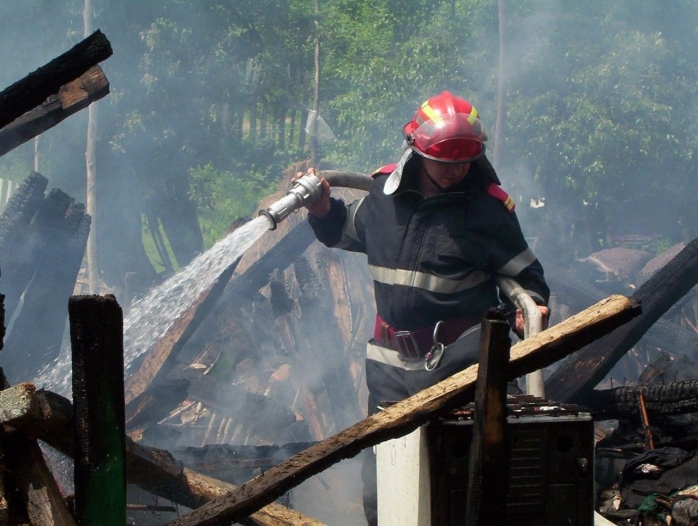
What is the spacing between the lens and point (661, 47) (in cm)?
1966

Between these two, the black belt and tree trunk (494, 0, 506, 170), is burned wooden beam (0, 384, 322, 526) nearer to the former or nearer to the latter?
the black belt

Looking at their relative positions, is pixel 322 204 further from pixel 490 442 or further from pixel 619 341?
pixel 619 341

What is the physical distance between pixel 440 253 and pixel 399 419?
5.85 ft

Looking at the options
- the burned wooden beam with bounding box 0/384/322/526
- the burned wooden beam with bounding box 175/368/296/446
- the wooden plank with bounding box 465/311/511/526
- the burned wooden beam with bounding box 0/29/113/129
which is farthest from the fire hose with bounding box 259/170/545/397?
the burned wooden beam with bounding box 175/368/296/446

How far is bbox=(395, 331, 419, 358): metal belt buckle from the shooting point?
12.9 feet

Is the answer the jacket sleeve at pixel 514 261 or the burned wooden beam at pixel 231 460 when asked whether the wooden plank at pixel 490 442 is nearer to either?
the jacket sleeve at pixel 514 261

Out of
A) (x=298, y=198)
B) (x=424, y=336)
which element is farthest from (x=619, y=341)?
(x=298, y=198)

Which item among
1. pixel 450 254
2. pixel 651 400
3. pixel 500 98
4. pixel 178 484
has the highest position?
pixel 500 98

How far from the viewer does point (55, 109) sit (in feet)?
12.7

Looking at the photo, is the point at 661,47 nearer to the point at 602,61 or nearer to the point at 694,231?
the point at 602,61

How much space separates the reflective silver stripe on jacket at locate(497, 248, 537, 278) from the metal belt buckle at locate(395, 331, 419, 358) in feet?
1.98

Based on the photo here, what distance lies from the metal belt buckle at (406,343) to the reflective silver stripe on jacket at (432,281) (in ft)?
0.89

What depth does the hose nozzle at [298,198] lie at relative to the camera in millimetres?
4234

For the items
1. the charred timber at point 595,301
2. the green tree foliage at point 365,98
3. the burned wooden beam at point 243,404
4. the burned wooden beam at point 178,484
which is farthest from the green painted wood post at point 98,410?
the green tree foliage at point 365,98
